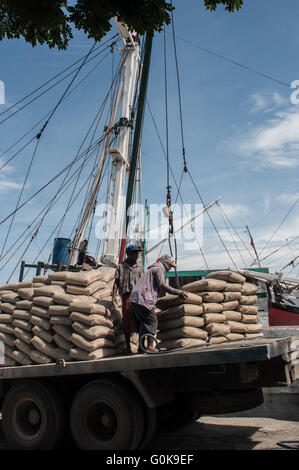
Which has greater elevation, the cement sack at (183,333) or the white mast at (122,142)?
the white mast at (122,142)

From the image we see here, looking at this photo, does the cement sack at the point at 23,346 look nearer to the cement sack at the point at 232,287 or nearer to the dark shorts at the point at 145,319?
the dark shorts at the point at 145,319

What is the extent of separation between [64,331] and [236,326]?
2.43m

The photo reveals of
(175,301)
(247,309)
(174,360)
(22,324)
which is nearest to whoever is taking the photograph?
(174,360)

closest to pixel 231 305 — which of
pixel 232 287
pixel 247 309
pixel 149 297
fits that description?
pixel 232 287

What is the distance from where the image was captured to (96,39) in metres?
4.79

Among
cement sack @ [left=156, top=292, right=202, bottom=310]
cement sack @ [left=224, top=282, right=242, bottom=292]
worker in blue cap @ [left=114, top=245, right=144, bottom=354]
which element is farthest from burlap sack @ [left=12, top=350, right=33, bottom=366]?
cement sack @ [left=224, top=282, right=242, bottom=292]

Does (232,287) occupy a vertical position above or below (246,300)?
above

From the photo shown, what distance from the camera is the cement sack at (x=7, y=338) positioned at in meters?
5.21

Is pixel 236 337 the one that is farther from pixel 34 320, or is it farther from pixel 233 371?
pixel 34 320

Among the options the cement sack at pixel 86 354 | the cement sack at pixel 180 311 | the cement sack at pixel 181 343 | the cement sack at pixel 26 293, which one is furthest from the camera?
the cement sack at pixel 26 293

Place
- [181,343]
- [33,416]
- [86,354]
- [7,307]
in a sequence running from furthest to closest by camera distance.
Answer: [7,307]
[33,416]
[181,343]
[86,354]

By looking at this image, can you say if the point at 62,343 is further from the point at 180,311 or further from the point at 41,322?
the point at 180,311

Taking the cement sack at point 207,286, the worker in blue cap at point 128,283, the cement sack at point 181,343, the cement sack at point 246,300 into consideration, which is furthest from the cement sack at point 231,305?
the worker in blue cap at point 128,283

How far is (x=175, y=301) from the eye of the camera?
16.3ft
